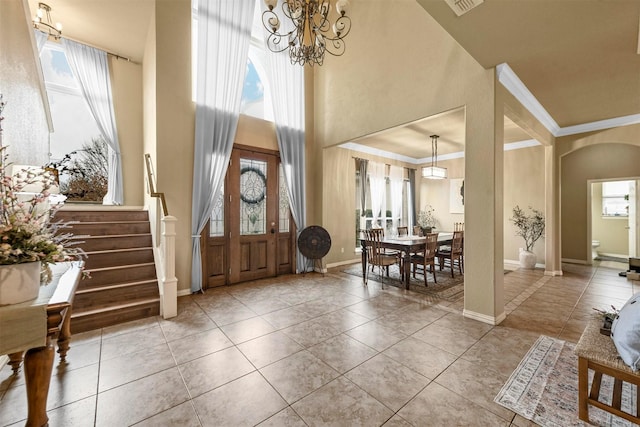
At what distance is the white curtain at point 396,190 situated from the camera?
24.0 ft

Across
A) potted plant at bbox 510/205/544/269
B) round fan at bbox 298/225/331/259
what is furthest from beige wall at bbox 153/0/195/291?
potted plant at bbox 510/205/544/269

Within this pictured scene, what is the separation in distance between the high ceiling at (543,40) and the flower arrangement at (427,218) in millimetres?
3107

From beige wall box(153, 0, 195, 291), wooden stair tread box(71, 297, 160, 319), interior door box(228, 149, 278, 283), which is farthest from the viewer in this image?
interior door box(228, 149, 278, 283)

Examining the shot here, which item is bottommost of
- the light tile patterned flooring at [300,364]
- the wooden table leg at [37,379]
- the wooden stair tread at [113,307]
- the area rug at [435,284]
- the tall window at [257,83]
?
Result: the light tile patterned flooring at [300,364]

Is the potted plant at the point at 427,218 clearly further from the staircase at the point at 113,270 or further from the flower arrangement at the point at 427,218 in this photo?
the staircase at the point at 113,270

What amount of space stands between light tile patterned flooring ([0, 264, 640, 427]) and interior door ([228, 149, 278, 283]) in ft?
3.26

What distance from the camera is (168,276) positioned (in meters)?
3.15

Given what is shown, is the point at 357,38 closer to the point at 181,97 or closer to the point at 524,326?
the point at 181,97

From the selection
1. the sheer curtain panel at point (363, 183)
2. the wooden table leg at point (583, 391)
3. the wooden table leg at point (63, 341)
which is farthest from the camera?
the sheer curtain panel at point (363, 183)

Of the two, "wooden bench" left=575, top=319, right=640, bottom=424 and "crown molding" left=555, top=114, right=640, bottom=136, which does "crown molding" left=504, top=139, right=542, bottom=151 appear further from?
"wooden bench" left=575, top=319, right=640, bottom=424

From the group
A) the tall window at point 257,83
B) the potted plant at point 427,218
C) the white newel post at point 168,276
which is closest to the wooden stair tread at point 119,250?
the white newel post at point 168,276

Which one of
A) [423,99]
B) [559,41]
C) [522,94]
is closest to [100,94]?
[423,99]

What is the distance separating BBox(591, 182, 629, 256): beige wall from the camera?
22.1ft

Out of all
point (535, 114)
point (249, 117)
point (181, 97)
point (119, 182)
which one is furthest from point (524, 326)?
point (119, 182)
